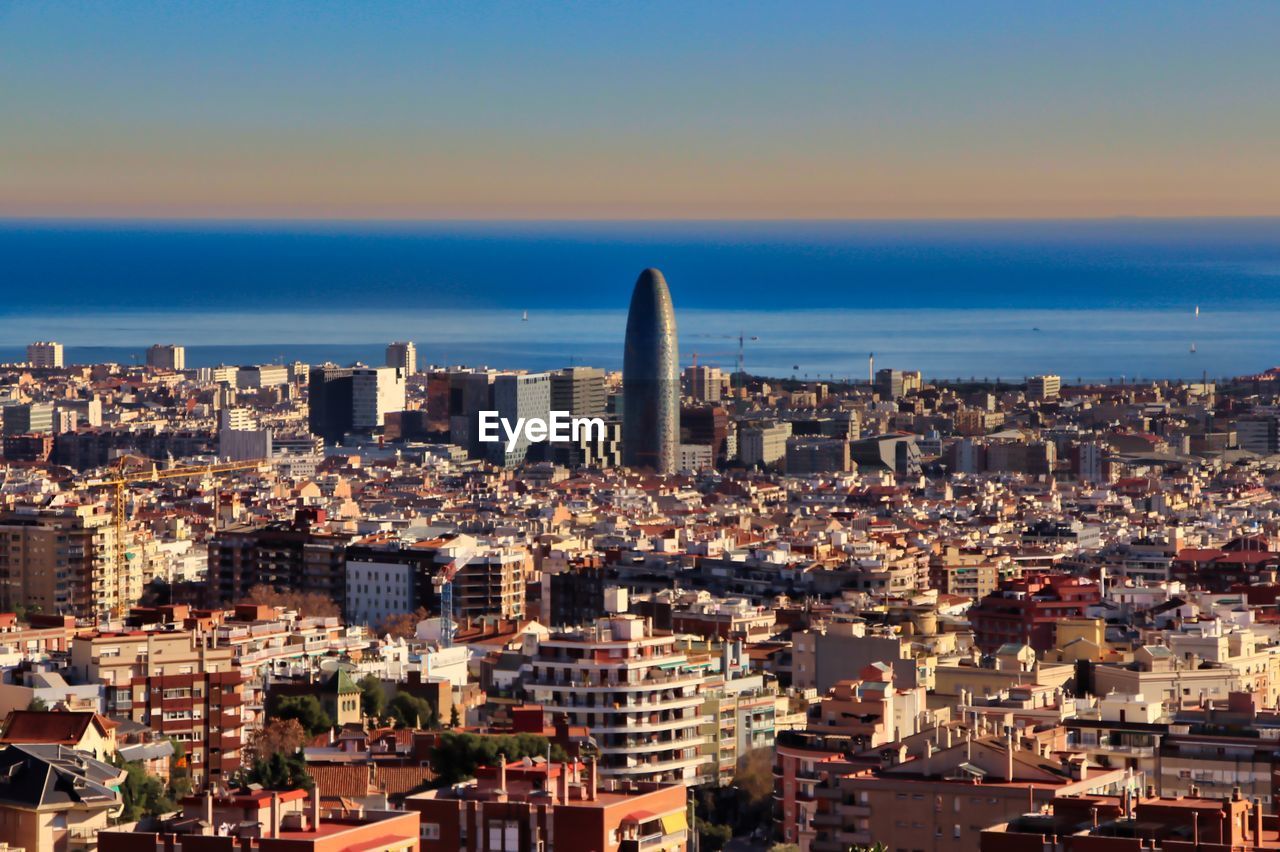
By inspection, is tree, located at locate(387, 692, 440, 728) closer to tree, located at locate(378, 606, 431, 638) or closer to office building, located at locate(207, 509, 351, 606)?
tree, located at locate(378, 606, 431, 638)

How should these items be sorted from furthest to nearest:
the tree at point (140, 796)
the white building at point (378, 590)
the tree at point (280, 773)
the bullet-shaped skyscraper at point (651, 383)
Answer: the bullet-shaped skyscraper at point (651, 383) → the white building at point (378, 590) → the tree at point (280, 773) → the tree at point (140, 796)

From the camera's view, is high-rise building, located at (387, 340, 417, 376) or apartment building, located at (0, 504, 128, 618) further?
high-rise building, located at (387, 340, 417, 376)

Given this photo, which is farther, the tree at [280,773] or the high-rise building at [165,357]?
the high-rise building at [165,357]

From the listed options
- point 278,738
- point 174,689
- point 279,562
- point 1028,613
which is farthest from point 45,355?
point 278,738

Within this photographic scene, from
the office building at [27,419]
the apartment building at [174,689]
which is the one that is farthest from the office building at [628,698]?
the office building at [27,419]

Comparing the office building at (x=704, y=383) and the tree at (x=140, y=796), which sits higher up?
the office building at (x=704, y=383)

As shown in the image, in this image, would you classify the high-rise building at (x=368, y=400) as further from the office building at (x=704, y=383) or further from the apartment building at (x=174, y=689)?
the apartment building at (x=174, y=689)

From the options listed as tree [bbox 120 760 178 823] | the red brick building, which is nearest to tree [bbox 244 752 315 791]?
tree [bbox 120 760 178 823]

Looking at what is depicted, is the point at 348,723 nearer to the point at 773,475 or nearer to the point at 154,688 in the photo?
the point at 154,688
